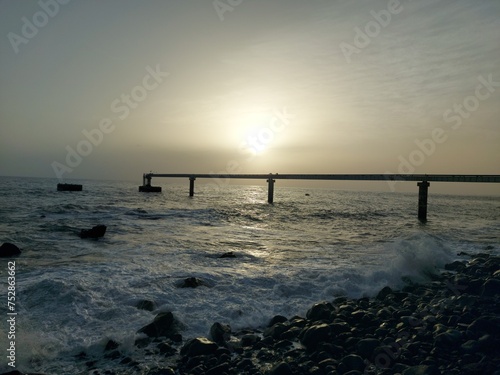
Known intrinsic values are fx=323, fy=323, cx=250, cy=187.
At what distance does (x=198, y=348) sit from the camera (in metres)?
5.74

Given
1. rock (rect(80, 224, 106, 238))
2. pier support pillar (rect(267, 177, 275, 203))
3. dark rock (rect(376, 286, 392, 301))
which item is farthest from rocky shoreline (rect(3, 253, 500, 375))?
pier support pillar (rect(267, 177, 275, 203))

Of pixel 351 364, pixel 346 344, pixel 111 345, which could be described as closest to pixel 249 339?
pixel 346 344

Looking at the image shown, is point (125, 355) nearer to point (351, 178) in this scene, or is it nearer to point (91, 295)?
point (91, 295)

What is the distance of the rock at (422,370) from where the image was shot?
472 cm

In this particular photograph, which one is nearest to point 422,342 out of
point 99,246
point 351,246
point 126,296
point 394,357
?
point 394,357

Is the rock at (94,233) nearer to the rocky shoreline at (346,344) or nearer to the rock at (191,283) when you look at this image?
the rock at (191,283)

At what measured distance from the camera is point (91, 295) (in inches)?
342

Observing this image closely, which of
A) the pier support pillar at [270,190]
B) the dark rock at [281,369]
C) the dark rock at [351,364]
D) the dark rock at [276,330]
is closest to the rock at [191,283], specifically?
the dark rock at [276,330]

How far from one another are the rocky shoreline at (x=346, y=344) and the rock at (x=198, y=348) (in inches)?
0.6

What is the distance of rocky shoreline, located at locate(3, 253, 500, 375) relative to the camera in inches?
201

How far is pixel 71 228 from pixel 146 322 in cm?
1730

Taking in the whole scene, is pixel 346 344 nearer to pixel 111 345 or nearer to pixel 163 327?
pixel 163 327

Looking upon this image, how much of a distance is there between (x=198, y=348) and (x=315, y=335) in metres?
2.15

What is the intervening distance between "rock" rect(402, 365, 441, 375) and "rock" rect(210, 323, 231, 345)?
321 cm
